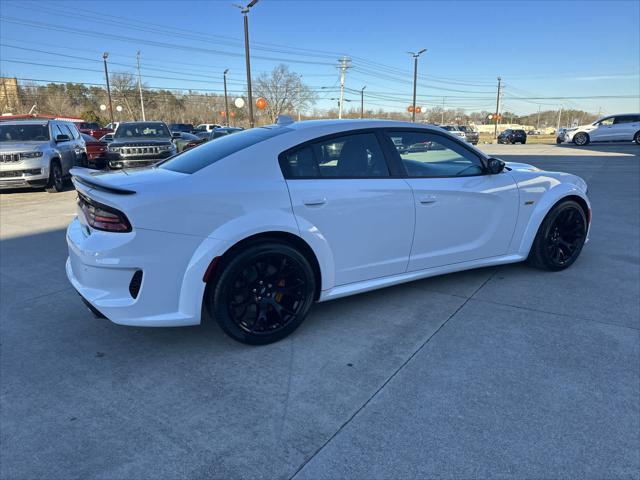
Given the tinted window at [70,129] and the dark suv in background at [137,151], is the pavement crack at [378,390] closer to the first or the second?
the dark suv in background at [137,151]

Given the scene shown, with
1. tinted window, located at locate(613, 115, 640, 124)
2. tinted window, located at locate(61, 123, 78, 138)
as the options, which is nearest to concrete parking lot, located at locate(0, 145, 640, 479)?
tinted window, located at locate(61, 123, 78, 138)

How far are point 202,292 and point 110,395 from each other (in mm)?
775

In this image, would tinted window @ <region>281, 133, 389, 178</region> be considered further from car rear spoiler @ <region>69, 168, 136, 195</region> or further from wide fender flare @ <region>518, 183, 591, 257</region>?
wide fender flare @ <region>518, 183, 591, 257</region>

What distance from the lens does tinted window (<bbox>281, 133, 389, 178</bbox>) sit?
124 inches

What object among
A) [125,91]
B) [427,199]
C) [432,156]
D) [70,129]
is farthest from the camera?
[125,91]

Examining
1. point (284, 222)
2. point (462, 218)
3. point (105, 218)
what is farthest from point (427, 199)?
point (105, 218)

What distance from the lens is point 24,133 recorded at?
34.5 ft

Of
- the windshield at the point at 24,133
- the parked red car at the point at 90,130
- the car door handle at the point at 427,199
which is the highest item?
the parked red car at the point at 90,130

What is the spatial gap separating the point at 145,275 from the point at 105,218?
0.43 m

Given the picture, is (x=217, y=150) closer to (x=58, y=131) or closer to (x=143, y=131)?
(x=58, y=131)

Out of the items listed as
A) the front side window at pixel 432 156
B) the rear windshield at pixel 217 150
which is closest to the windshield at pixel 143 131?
the rear windshield at pixel 217 150

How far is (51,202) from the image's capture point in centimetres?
916

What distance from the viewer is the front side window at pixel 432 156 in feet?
11.9

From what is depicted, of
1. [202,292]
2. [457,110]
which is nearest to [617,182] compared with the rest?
[202,292]
